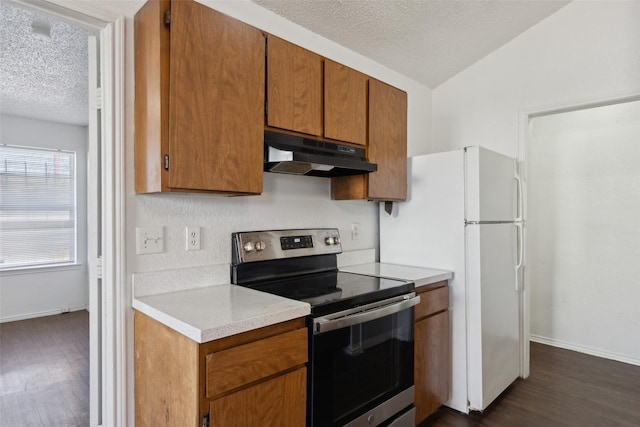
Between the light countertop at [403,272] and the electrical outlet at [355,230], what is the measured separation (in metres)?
0.20

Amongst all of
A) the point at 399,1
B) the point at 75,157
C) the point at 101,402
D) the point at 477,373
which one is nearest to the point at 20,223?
the point at 75,157

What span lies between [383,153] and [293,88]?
76cm

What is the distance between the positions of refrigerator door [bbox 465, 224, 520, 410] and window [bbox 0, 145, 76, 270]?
478 cm

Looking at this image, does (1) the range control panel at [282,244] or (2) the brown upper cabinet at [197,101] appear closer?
(2) the brown upper cabinet at [197,101]

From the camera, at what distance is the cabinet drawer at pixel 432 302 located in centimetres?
207

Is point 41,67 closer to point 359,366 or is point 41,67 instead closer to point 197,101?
point 197,101

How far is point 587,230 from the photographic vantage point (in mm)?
3354

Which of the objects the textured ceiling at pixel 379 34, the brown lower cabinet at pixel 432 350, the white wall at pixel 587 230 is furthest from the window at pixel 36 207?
the white wall at pixel 587 230

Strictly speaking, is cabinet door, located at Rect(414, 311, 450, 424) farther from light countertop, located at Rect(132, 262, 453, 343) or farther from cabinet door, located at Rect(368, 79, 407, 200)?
cabinet door, located at Rect(368, 79, 407, 200)

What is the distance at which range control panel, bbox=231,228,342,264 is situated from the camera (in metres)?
1.88

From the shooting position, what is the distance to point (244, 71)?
1.59 metres

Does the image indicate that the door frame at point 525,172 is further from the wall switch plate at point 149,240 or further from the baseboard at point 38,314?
the baseboard at point 38,314

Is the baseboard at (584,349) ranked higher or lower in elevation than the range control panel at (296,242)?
lower

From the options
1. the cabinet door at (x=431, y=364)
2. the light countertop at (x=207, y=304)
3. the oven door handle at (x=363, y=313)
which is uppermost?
the light countertop at (x=207, y=304)
